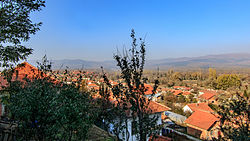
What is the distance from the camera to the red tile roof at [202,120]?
17559 millimetres

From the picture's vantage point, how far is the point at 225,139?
3.84 meters

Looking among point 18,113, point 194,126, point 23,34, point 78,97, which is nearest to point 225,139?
point 78,97

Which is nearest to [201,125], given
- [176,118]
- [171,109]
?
[171,109]

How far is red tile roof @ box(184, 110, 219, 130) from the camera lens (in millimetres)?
17559

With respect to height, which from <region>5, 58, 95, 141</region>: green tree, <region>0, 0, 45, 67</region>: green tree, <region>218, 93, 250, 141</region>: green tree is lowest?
<region>218, 93, 250, 141</region>: green tree

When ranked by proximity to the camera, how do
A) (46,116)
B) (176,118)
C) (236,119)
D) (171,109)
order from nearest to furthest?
(46,116) < (236,119) < (171,109) < (176,118)

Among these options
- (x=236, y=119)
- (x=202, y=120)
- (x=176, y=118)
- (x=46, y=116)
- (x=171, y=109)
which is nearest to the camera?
(x=46, y=116)

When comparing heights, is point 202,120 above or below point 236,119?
below

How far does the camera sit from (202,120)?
1888 centimetres

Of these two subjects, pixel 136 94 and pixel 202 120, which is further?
pixel 202 120

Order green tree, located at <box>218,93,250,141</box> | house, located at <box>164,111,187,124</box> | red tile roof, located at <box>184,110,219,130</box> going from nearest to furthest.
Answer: green tree, located at <box>218,93,250,141</box> → red tile roof, located at <box>184,110,219,130</box> → house, located at <box>164,111,187,124</box>

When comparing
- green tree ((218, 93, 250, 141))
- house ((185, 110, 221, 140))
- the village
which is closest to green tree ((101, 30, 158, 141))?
the village

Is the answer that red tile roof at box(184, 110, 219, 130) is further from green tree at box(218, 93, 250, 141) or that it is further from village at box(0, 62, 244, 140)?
green tree at box(218, 93, 250, 141)

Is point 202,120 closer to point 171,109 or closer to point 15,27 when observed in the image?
point 171,109
